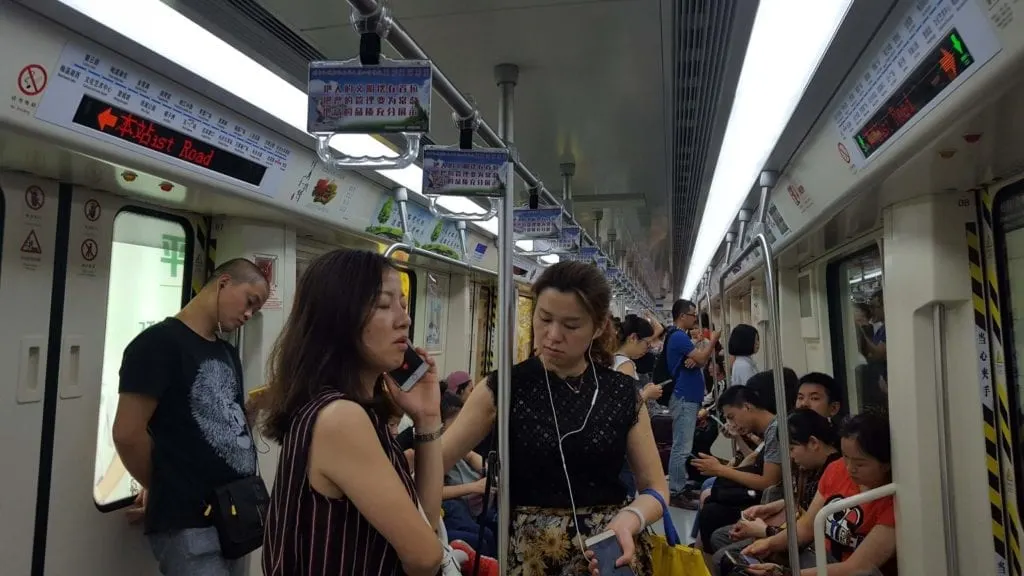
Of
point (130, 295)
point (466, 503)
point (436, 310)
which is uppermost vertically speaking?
point (436, 310)

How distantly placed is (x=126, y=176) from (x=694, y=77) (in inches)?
97.7

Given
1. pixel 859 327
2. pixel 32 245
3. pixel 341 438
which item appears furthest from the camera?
pixel 859 327

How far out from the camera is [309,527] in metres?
1.16

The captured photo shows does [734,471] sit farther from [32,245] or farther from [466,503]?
[32,245]

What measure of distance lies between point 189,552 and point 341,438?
1519mm

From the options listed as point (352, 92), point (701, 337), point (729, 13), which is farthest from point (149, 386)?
point (701, 337)

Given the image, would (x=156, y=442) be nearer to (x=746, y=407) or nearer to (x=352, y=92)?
(x=352, y=92)

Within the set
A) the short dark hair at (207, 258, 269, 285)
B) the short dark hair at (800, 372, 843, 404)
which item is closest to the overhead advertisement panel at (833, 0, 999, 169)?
the short dark hair at (800, 372, 843, 404)

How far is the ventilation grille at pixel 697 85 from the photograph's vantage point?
2.43 meters

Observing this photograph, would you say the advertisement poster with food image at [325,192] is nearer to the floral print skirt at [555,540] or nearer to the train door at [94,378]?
the train door at [94,378]

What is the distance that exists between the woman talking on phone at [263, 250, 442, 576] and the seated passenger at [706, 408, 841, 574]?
7.88 feet

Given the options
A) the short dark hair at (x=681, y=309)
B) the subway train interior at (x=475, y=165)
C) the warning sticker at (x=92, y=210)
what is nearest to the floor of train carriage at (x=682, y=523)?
the subway train interior at (x=475, y=165)

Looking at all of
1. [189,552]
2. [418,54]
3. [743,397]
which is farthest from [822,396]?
[189,552]

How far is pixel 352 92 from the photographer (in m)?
1.74
